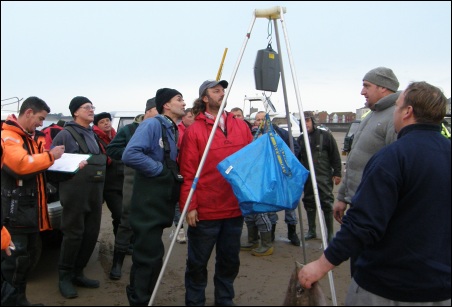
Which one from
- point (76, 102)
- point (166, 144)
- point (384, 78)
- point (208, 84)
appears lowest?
point (166, 144)

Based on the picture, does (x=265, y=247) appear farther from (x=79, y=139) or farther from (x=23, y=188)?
(x=23, y=188)

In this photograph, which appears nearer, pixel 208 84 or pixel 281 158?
pixel 281 158

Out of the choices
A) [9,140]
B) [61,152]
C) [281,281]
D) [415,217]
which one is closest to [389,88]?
[415,217]

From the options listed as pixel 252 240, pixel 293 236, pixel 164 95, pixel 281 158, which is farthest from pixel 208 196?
pixel 293 236

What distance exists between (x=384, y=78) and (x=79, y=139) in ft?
9.73

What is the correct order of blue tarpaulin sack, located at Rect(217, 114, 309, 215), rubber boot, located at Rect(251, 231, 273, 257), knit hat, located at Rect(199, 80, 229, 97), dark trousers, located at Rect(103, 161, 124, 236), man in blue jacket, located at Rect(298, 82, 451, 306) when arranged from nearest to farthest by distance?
man in blue jacket, located at Rect(298, 82, 451, 306) < blue tarpaulin sack, located at Rect(217, 114, 309, 215) < knit hat, located at Rect(199, 80, 229, 97) < dark trousers, located at Rect(103, 161, 124, 236) < rubber boot, located at Rect(251, 231, 273, 257)

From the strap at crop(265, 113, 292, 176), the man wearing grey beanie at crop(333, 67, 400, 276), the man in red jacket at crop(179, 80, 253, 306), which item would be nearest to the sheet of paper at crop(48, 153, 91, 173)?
the man in red jacket at crop(179, 80, 253, 306)

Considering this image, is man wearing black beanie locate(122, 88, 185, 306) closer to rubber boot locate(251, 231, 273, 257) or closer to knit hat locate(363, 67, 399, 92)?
knit hat locate(363, 67, 399, 92)

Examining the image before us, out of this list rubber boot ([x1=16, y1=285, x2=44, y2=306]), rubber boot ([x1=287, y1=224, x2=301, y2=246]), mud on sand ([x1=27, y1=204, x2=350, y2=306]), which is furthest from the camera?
rubber boot ([x1=287, y1=224, x2=301, y2=246])

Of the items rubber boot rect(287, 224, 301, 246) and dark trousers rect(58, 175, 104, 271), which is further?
rubber boot rect(287, 224, 301, 246)

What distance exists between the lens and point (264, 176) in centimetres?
323

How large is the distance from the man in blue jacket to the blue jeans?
158 centimetres

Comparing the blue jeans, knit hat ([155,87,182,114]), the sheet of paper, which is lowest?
the blue jeans

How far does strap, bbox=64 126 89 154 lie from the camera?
421 centimetres
